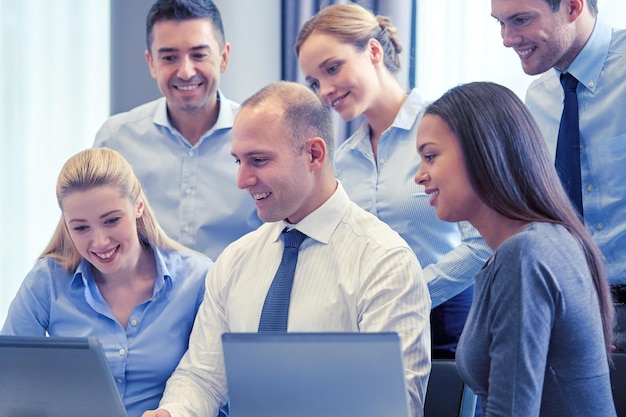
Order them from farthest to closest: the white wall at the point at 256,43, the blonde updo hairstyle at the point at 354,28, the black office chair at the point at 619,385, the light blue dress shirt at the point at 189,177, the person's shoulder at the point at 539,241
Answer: the white wall at the point at 256,43 → the light blue dress shirt at the point at 189,177 → the blonde updo hairstyle at the point at 354,28 → the black office chair at the point at 619,385 → the person's shoulder at the point at 539,241

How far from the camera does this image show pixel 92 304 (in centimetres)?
214

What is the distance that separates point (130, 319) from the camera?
2.14 metres

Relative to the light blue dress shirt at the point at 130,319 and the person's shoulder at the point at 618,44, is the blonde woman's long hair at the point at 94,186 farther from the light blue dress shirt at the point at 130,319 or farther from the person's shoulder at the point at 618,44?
the person's shoulder at the point at 618,44

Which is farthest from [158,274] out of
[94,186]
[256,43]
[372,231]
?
[256,43]

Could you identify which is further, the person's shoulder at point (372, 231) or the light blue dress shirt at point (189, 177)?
the light blue dress shirt at point (189, 177)

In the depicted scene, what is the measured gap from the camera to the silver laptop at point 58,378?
1.43 metres

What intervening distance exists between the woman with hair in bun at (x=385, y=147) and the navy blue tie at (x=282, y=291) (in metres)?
0.46

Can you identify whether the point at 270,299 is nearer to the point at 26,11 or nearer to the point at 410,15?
the point at 410,15

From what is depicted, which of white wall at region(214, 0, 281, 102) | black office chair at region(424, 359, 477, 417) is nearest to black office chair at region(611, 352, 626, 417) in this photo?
black office chair at region(424, 359, 477, 417)

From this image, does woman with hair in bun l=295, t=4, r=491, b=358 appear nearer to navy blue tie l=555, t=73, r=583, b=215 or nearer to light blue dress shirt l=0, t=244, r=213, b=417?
navy blue tie l=555, t=73, r=583, b=215

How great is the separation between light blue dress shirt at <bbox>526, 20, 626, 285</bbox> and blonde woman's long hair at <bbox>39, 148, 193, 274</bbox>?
3.55 feet

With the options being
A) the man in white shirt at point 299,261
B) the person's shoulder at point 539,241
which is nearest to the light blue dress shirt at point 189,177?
the man in white shirt at point 299,261

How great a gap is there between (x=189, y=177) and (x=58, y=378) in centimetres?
120

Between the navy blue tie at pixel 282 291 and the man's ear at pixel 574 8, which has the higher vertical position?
the man's ear at pixel 574 8
